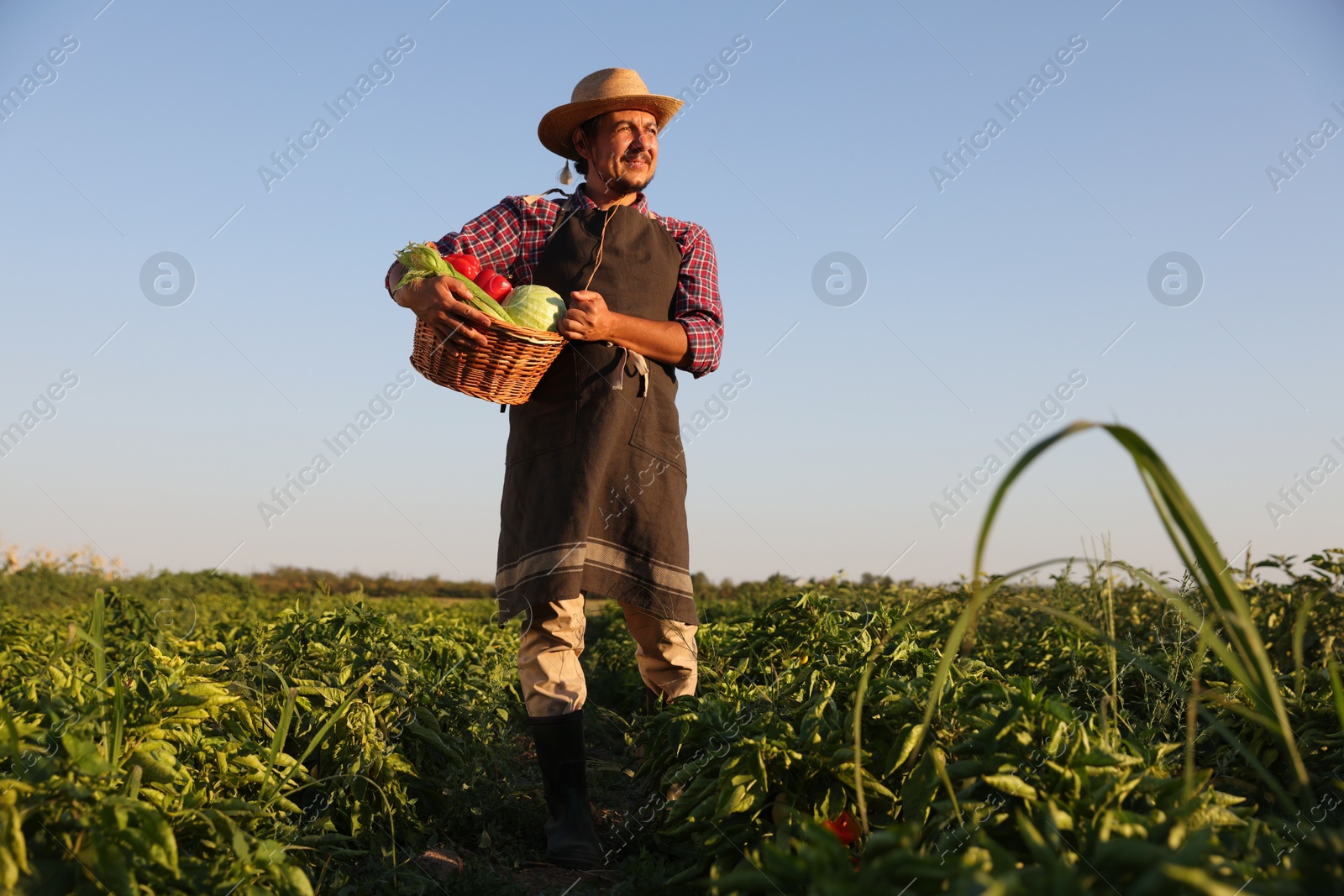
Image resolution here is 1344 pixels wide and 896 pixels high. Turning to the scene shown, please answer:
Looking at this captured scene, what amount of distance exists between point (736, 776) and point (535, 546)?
131cm

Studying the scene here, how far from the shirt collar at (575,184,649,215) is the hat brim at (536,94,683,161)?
252 millimetres

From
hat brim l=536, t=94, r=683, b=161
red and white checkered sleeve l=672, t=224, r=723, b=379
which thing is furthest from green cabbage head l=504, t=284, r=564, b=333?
hat brim l=536, t=94, r=683, b=161

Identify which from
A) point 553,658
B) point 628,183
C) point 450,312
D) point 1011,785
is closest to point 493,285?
point 450,312

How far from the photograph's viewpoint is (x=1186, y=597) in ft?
11.5

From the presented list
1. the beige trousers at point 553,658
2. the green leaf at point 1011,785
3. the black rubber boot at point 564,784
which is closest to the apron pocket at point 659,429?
the beige trousers at point 553,658

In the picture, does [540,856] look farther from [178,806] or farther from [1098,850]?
[1098,850]

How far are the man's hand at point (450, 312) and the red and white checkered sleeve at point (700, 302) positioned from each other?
0.85 metres

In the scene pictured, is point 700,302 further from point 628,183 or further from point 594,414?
point 594,414

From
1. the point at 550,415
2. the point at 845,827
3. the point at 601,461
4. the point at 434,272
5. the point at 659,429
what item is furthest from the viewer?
the point at 659,429

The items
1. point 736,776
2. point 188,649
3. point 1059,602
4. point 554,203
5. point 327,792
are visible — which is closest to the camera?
point 736,776

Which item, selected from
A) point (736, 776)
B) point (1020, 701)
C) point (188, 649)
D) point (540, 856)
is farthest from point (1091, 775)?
point (188, 649)

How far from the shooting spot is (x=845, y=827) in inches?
78.5

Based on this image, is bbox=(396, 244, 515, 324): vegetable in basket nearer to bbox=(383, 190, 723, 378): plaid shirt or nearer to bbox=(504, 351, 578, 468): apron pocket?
bbox=(383, 190, 723, 378): plaid shirt

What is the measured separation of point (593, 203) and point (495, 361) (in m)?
0.92
